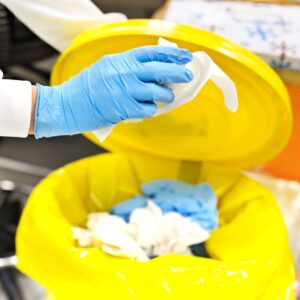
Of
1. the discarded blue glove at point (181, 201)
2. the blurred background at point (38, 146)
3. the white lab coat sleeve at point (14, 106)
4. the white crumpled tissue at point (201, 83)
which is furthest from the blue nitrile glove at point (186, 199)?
the white lab coat sleeve at point (14, 106)

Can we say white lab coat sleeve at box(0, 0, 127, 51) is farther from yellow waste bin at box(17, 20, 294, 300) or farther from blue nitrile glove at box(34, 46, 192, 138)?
blue nitrile glove at box(34, 46, 192, 138)

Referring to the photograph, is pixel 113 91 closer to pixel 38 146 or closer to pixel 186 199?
pixel 186 199

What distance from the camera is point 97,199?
1.04 metres

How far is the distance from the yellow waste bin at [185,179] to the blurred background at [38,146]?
5.1 inches

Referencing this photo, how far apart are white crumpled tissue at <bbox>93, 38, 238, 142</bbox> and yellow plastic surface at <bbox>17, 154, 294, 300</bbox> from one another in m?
0.24

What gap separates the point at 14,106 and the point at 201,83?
0.28m

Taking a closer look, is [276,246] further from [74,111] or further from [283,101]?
[74,111]

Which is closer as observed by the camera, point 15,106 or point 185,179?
point 15,106

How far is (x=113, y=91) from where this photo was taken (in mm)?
645

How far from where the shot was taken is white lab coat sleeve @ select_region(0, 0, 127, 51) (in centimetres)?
84

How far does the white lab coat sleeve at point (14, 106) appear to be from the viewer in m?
0.62

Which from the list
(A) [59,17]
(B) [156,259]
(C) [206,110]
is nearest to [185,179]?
(C) [206,110]

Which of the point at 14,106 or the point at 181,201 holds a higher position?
the point at 14,106

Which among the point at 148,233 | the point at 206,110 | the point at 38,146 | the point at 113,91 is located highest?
the point at 113,91
